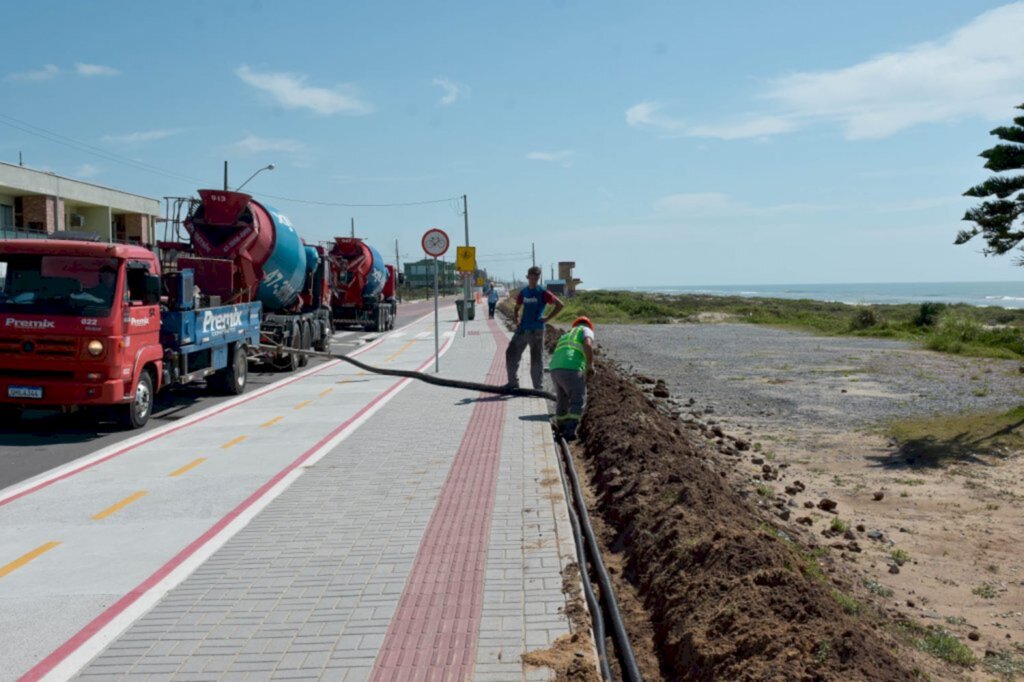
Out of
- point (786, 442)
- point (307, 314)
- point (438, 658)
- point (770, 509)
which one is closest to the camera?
point (438, 658)

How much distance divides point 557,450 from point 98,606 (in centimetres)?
594

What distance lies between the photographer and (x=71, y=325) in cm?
1215

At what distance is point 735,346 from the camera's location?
3172cm

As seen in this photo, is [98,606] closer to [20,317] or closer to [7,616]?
[7,616]

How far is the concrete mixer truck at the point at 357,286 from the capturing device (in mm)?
36156

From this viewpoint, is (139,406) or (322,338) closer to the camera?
(139,406)

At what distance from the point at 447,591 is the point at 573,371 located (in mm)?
6195

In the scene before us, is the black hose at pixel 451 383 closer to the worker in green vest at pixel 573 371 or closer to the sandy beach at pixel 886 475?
the sandy beach at pixel 886 475

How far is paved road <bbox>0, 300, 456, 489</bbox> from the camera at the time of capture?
10609 mm

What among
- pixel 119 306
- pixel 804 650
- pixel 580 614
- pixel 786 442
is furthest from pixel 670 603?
pixel 119 306

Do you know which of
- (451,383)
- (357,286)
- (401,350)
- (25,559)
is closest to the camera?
(25,559)

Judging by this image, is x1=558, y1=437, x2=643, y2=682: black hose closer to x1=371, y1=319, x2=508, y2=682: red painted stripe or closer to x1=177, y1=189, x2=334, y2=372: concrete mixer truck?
x1=371, y1=319, x2=508, y2=682: red painted stripe

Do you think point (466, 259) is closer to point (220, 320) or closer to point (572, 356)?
point (220, 320)

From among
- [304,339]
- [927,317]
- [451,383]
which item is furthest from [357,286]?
[927,317]
